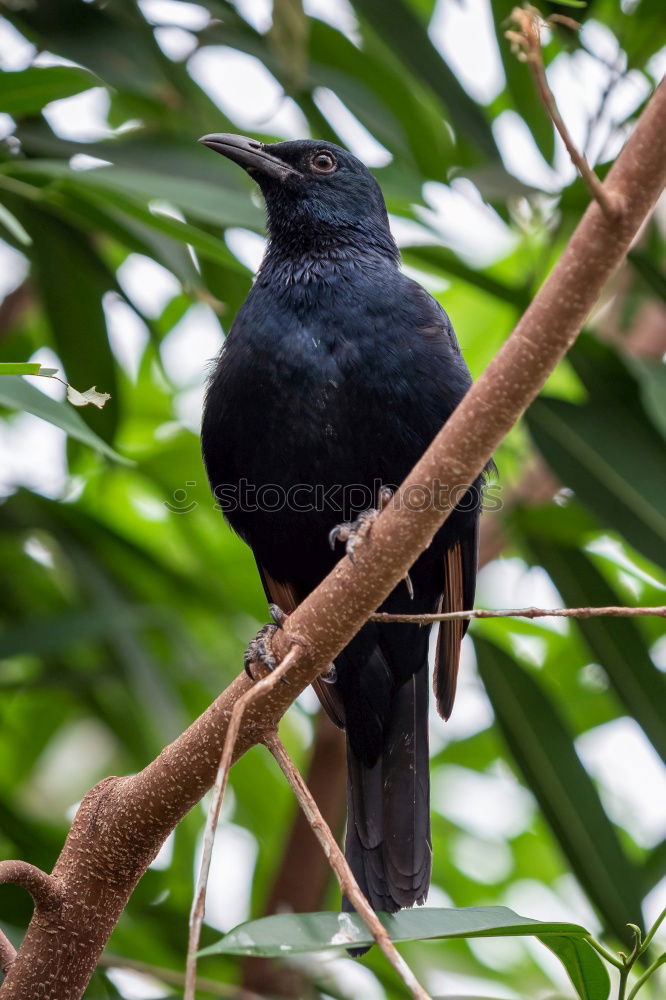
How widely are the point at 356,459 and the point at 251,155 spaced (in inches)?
44.0

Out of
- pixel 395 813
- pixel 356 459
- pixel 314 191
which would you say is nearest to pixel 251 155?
pixel 314 191

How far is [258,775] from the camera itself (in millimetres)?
3990

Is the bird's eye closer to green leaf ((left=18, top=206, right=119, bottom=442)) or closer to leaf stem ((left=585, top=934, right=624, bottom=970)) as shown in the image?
green leaf ((left=18, top=206, right=119, bottom=442))

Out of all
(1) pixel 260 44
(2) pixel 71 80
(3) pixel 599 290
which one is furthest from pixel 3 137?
(3) pixel 599 290

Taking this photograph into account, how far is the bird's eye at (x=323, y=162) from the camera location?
356cm

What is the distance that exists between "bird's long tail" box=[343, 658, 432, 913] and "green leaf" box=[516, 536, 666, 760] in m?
0.52

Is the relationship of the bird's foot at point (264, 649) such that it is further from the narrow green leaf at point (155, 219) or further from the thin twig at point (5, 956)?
the narrow green leaf at point (155, 219)

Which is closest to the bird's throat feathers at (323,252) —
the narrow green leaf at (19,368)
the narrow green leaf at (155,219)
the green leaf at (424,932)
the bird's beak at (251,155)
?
the bird's beak at (251,155)

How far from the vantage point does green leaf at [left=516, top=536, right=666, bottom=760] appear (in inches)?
125

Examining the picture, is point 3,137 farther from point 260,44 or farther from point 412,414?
point 412,414

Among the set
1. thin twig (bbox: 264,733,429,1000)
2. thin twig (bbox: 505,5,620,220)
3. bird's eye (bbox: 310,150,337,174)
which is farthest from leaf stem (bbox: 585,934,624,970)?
bird's eye (bbox: 310,150,337,174)

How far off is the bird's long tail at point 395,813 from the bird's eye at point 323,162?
4.97ft

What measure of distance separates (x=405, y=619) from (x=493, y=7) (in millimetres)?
2228

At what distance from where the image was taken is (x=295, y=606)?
10.8ft
